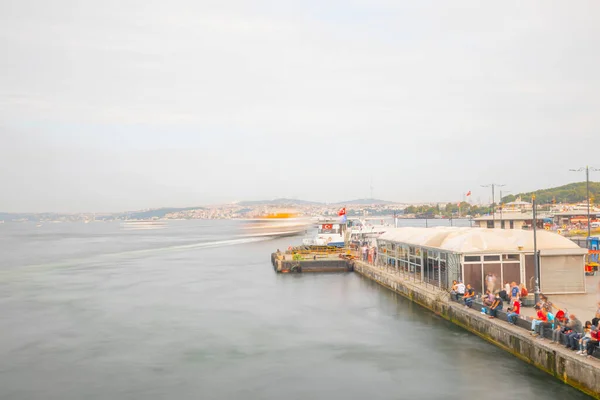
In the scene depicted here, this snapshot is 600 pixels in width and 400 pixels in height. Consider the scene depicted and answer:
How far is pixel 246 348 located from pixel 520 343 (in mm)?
11178

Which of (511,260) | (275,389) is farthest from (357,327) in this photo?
(275,389)

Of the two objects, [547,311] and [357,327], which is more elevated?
[547,311]

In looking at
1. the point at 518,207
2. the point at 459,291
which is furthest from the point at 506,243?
the point at 518,207

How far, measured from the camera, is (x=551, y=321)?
1609 cm

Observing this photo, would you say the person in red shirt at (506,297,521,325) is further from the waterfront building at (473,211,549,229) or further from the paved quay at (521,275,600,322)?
the waterfront building at (473,211,549,229)

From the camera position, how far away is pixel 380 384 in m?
18.1

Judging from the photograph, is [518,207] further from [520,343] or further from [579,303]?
[520,343]

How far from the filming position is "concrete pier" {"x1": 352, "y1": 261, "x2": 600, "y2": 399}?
1380 cm

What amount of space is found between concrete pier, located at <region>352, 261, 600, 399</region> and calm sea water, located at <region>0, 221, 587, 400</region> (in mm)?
355

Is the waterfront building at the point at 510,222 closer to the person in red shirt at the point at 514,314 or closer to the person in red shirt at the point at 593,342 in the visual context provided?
the person in red shirt at the point at 514,314

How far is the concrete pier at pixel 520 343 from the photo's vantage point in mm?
13797

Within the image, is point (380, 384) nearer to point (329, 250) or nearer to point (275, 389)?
point (275, 389)

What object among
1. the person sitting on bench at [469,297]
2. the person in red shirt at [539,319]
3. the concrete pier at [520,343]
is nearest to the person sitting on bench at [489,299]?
the concrete pier at [520,343]

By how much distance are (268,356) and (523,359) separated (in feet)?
31.4
